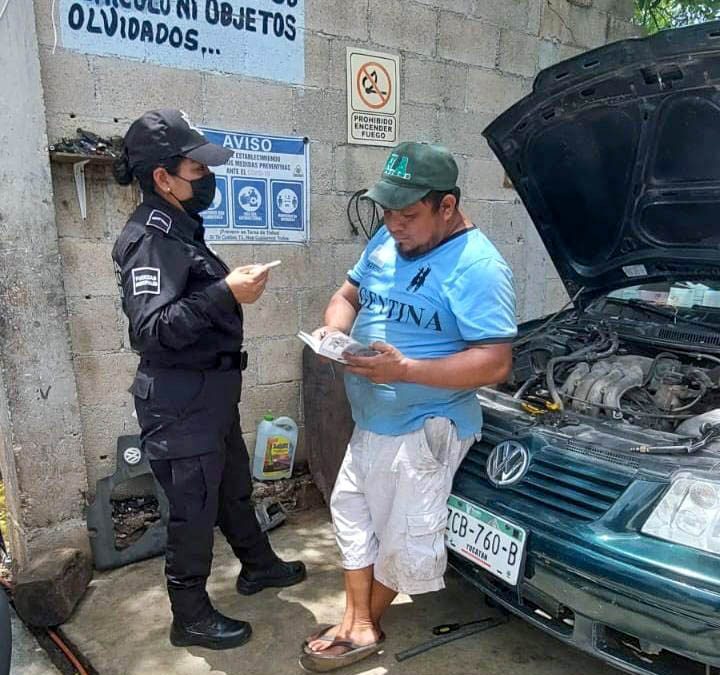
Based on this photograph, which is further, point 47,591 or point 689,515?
point 47,591

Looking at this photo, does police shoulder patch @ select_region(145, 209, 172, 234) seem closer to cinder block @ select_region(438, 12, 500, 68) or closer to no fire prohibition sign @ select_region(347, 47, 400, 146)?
no fire prohibition sign @ select_region(347, 47, 400, 146)

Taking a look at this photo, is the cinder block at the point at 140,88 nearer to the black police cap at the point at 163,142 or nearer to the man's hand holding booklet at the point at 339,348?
the black police cap at the point at 163,142

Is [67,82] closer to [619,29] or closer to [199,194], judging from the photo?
[199,194]

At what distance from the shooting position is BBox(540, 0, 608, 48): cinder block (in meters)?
4.60

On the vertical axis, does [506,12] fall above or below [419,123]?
above

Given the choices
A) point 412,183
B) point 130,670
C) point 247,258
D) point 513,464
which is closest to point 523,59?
point 247,258

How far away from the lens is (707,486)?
1868mm

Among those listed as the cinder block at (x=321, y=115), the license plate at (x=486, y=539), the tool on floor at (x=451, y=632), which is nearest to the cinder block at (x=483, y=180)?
the cinder block at (x=321, y=115)

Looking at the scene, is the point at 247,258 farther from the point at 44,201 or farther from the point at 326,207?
the point at 44,201

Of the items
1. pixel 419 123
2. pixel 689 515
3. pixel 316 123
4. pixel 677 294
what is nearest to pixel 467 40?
pixel 419 123

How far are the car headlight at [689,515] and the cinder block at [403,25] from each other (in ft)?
9.70

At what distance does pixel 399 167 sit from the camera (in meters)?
2.18

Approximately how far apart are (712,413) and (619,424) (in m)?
0.31

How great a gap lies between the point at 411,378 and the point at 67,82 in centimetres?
209
